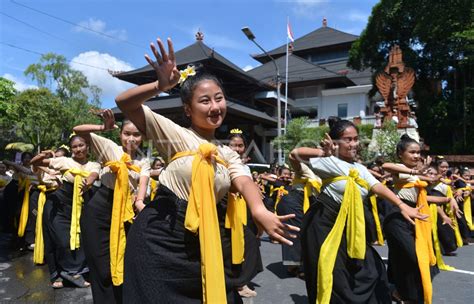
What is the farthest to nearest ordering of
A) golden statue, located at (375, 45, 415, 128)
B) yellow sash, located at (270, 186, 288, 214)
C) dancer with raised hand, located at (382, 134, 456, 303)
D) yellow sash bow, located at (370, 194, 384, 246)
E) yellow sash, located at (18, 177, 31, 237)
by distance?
1. golden statue, located at (375, 45, 415, 128)
2. yellow sash, located at (270, 186, 288, 214)
3. yellow sash, located at (18, 177, 31, 237)
4. yellow sash bow, located at (370, 194, 384, 246)
5. dancer with raised hand, located at (382, 134, 456, 303)

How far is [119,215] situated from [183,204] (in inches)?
63.5

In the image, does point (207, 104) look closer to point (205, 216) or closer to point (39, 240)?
point (205, 216)

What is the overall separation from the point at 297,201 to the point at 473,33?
15.3 metres

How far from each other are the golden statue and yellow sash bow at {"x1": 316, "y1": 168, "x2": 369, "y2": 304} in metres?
14.3

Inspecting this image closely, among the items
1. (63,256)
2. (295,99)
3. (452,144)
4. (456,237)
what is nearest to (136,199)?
(63,256)

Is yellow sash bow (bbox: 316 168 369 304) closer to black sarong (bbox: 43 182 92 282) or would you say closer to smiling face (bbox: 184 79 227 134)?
smiling face (bbox: 184 79 227 134)

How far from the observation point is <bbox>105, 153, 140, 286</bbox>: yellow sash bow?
342 cm

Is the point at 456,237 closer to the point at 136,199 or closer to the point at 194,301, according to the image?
the point at 136,199

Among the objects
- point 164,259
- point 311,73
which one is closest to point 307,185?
point 164,259

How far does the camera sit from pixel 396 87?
17.6 metres

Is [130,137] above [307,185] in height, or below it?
above

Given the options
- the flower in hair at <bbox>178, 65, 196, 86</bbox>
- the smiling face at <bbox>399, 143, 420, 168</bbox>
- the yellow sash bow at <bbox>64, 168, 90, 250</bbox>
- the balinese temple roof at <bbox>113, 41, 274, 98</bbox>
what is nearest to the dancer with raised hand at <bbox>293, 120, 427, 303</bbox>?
the smiling face at <bbox>399, 143, 420, 168</bbox>

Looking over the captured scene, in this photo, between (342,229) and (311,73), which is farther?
(311,73)

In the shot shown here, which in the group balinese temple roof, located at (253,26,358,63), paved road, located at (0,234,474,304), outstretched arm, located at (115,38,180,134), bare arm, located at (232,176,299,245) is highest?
balinese temple roof, located at (253,26,358,63)
